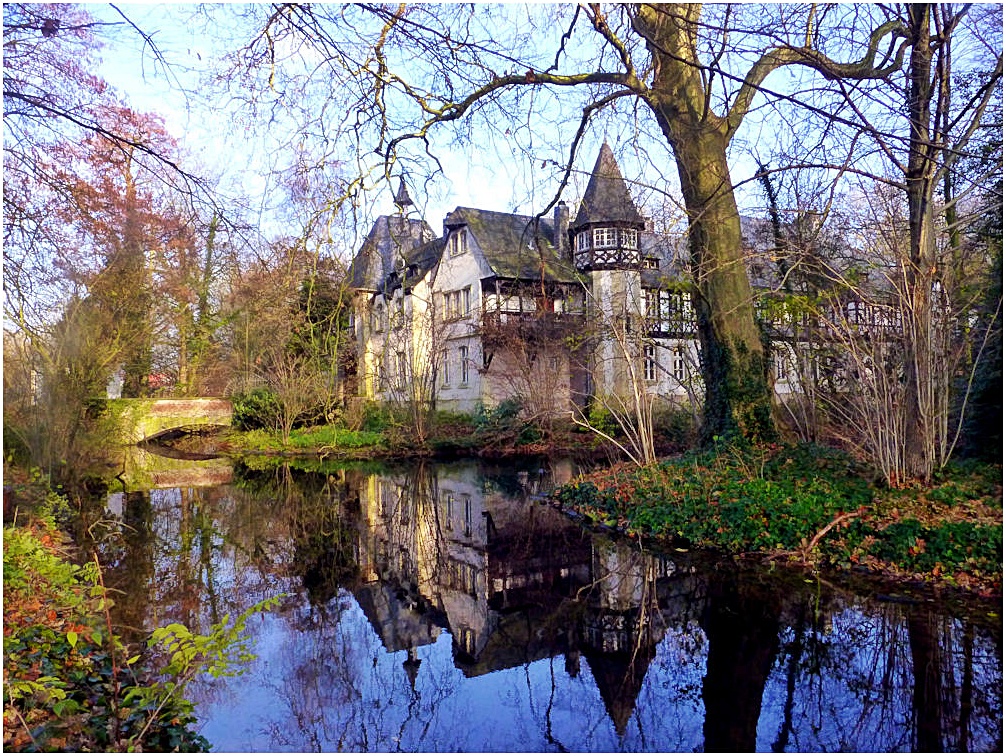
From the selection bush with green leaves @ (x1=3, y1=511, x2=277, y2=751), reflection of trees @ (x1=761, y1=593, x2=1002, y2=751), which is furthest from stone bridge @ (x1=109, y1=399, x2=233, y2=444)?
reflection of trees @ (x1=761, y1=593, x2=1002, y2=751)

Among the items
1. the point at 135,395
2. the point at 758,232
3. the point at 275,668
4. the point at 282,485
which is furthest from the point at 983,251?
the point at 135,395

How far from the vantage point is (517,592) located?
6.57 m

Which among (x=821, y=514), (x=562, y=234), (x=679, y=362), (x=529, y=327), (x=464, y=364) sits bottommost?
(x=821, y=514)

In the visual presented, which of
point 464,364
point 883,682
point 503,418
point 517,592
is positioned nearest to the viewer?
point 883,682

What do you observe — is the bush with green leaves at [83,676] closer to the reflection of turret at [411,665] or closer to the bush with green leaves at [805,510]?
the reflection of turret at [411,665]

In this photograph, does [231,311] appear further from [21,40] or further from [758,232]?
[21,40]

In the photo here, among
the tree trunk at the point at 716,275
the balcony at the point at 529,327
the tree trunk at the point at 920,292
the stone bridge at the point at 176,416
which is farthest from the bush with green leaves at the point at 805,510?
the stone bridge at the point at 176,416

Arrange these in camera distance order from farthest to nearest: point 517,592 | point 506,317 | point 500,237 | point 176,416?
point 500,237 < point 176,416 < point 506,317 < point 517,592

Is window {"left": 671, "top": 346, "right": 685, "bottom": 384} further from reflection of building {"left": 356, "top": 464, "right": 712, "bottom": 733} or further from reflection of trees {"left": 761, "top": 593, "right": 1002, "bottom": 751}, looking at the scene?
reflection of trees {"left": 761, "top": 593, "right": 1002, "bottom": 751}

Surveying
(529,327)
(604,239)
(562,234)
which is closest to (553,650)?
(529,327)

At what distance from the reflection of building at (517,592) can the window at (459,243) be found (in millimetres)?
18662

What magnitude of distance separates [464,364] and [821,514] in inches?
873

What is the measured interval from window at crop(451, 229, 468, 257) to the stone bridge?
10.6 meters

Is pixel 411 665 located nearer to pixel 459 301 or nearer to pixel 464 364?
pixel 464 364
